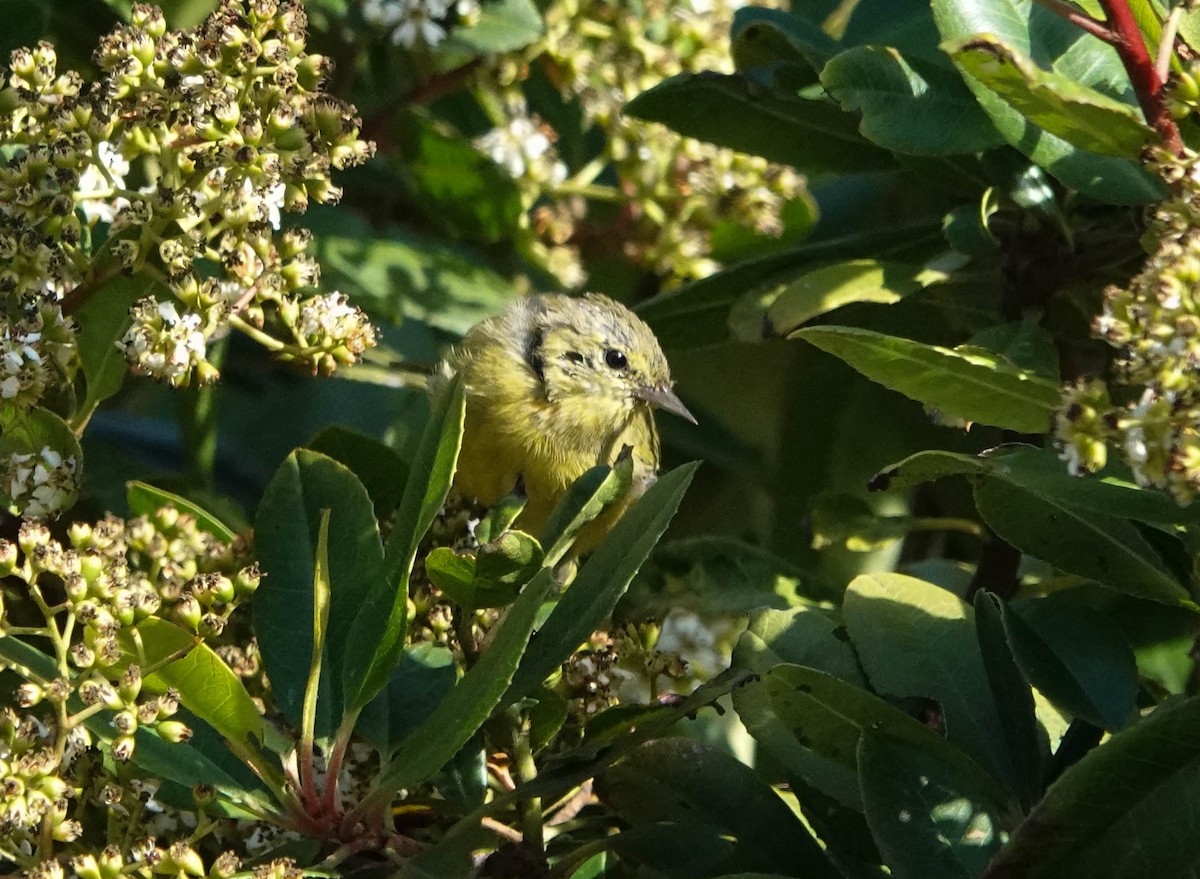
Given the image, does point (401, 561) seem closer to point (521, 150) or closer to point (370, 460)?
point (370, 460)

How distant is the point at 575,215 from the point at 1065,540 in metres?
1.77

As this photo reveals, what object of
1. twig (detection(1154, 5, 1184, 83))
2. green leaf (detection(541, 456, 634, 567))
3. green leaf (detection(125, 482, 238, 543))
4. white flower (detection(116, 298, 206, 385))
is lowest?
green leaf (detection(125, 482, 238, 543))

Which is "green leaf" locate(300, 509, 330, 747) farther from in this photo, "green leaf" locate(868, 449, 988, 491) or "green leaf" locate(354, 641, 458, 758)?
"green leaf" locate(868, 449, 988, 491)

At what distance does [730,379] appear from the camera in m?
3.81

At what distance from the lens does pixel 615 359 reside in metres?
3.38

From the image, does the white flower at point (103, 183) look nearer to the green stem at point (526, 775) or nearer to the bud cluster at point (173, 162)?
the bud cluster at point (173, 162)

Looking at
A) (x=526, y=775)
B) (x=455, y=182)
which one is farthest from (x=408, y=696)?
(x=455, y=182)

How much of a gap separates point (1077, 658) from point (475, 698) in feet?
2.45

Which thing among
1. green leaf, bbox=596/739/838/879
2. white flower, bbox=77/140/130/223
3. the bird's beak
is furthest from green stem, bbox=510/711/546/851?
the bird's beak

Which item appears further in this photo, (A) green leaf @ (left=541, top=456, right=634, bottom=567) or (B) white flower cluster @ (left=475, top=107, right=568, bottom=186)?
(B) white flower cluster @ (left=475, top=107, right=568, bottom=186)

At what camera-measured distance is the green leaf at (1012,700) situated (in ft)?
5.70

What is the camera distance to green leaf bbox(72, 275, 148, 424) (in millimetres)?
1973

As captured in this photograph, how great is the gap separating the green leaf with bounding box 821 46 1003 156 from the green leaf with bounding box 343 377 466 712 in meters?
0.71

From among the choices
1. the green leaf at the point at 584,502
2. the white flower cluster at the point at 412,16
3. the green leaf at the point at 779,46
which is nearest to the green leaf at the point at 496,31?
the white flower cluster at the point at 412,16
